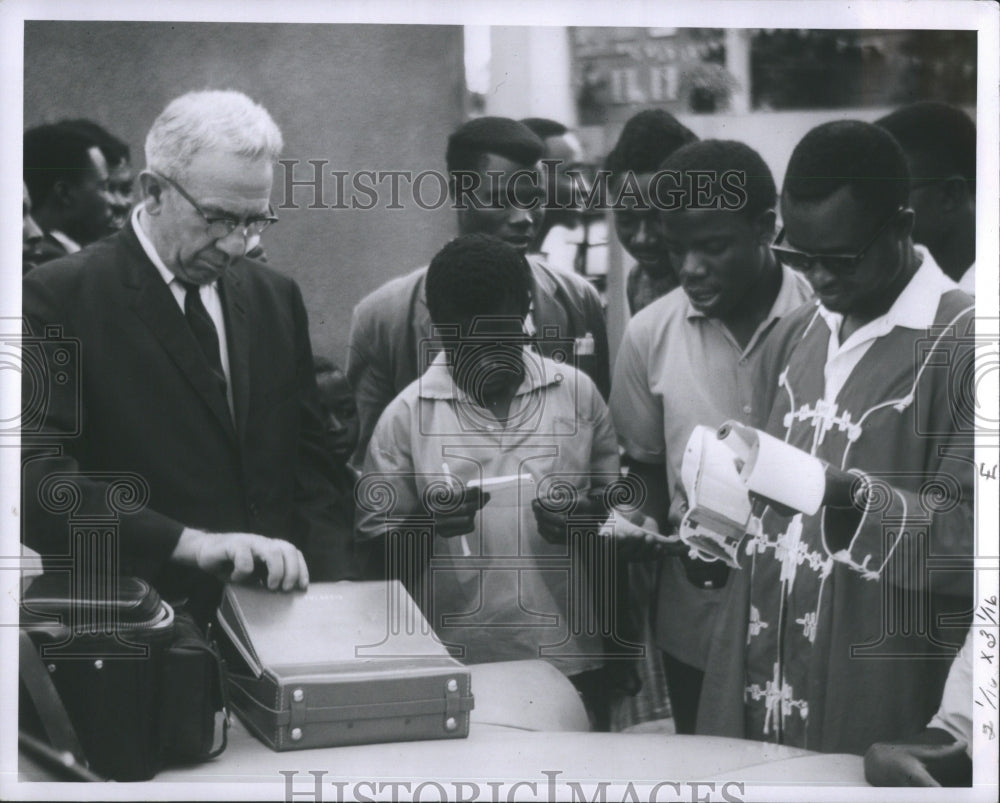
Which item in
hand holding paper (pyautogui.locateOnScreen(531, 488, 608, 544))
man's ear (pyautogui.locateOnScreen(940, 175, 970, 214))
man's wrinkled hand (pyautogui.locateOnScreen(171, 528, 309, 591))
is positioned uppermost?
man's ear (pyautogui.locateOnScreen(940, 175, 970, 214))

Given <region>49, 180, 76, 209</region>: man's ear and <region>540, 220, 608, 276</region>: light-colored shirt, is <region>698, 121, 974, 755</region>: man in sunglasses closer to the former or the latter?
<region>540, 220, 608, 276</region>: light-colored shirt

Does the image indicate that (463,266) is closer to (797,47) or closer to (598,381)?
(598,381)

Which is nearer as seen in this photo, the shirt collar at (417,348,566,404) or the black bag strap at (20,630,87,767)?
the black bag strap at (20,630,87,767)

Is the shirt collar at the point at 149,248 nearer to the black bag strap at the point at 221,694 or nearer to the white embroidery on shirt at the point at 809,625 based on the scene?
the black bag strap at the point at 221,694

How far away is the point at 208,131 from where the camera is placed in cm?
400

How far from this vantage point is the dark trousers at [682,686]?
4109mm

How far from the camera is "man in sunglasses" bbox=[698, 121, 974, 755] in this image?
4.03 metres

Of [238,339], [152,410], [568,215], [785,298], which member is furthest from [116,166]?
[785,298]

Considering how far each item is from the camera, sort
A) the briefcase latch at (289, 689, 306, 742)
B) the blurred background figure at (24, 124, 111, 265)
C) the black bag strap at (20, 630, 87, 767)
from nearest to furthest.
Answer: the briefcase latch at (289, 689, 306, 742)
the black bag strap at (20, 630, 87, 767)
the blurred background figure at (24, 124, 111, 265)

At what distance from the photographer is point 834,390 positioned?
4055mm

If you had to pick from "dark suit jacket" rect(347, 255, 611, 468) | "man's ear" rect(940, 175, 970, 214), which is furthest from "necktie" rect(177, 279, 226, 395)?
"man's ear" rect(940, 175, 970, 214)

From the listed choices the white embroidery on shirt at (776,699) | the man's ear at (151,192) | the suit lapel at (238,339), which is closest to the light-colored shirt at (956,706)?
the white embroidery on shirt at (776,699)

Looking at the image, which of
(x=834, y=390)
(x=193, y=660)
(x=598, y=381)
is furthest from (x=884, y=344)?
(x=193, y=660)

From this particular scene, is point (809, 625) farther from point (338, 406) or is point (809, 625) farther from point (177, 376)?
point (177, 376)
